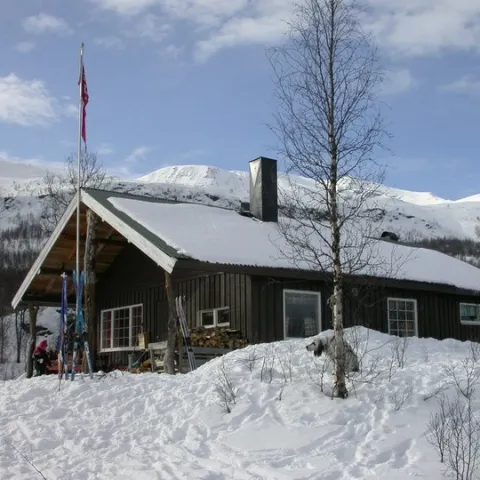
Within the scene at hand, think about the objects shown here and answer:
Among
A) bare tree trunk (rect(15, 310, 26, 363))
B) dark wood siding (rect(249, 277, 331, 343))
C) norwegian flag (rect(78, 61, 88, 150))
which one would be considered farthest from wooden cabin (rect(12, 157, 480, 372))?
bare tree trunk (rect(15, 310, 26, 363))

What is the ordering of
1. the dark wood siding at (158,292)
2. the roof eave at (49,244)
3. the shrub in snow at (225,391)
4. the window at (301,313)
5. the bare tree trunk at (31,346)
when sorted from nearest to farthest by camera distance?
the shrub in snow at (225,391)
the dark wood siding at (158,292)
the window at (301,313)
the roof eave at (49,244)
the bare tree trunk at (31,346)

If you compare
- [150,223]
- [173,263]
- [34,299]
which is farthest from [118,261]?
[173,263]

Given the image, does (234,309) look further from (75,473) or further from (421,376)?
(75,473)

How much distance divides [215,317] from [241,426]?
8050 mm

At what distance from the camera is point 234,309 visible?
1496 centimetres

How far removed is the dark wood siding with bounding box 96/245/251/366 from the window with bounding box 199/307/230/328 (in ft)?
0.46

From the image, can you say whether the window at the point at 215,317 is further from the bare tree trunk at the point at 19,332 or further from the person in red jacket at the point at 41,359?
the bare tree trunk at the point at 19,332

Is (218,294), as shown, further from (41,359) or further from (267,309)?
(41,359)

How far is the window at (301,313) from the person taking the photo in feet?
49.4

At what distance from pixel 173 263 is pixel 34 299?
9.77 meters

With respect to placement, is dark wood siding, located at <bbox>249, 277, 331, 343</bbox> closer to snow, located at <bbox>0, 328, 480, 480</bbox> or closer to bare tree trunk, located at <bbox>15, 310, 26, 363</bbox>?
snow, located at <bbox>0, 328, 480, 480</bbox>

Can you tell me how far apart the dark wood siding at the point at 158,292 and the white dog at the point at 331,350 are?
15.4 ft

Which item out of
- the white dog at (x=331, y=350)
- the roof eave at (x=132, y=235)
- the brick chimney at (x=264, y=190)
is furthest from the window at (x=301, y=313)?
the white dog at (x=331, y=350)

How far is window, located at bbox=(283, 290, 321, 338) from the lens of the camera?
15.1 metres
